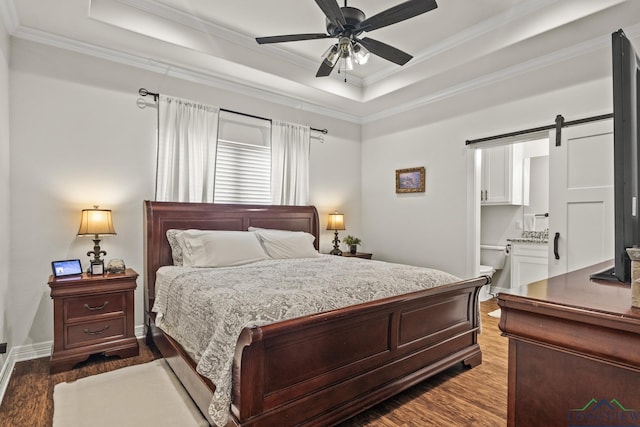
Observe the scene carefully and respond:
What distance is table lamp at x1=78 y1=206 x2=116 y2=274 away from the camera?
9.90 feet

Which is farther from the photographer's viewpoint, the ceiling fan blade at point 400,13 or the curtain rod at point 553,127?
the curtain rod at point 553,127

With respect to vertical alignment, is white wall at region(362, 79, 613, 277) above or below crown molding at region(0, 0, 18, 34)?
below

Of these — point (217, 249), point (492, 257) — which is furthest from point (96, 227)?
point (492, 257)

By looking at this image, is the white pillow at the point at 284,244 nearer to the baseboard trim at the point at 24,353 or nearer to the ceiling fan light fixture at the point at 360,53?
the ceiling fan light fixture at the point at 360,53

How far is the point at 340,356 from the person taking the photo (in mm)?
2068

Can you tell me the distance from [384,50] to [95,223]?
2800 millimetres

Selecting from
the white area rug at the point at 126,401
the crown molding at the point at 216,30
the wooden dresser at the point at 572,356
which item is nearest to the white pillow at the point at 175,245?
the white area rug at the point at 126,401

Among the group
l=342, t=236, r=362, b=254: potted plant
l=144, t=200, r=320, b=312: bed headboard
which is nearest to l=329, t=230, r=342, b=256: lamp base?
l=342, t=236, r=362, b=254: potted plant

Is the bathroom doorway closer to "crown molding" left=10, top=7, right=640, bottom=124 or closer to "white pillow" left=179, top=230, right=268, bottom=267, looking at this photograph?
"crown molding" left=10, top=7, right=640, bottom=124

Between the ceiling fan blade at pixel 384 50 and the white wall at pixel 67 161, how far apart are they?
7.41 ft

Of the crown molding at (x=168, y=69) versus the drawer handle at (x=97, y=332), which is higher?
the crown molding at (x=168, y=69)

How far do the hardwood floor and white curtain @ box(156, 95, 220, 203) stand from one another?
1655mm

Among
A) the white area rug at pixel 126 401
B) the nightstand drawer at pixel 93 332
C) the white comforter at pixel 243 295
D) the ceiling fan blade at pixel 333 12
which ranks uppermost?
Result: the ceiling fan blade at pixel 333 12

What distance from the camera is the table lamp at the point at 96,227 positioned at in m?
3.02
